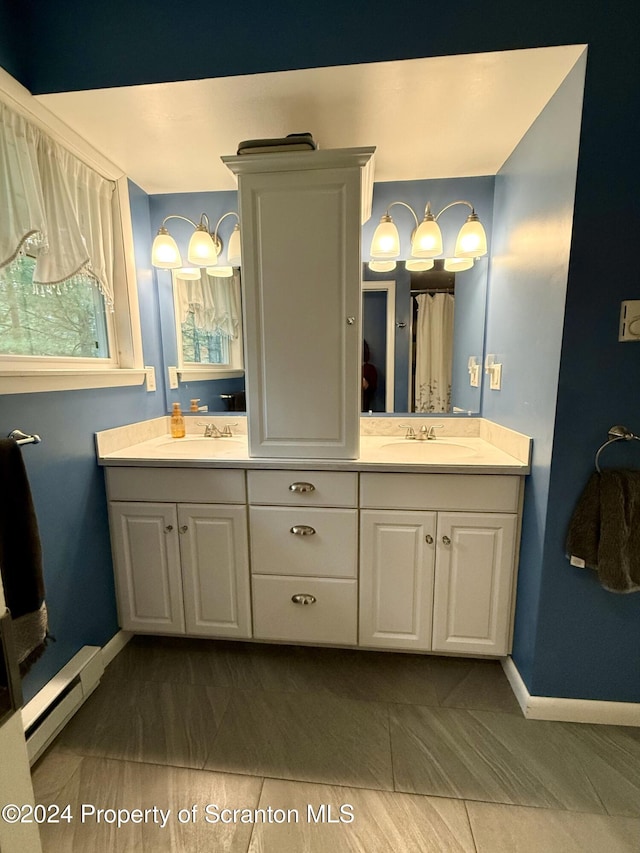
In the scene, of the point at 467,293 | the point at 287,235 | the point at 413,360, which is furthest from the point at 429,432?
the point at 287,235

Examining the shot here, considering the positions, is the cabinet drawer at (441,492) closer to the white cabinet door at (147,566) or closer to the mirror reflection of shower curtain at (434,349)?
the mirror reflection of shower curtain at (434,349)

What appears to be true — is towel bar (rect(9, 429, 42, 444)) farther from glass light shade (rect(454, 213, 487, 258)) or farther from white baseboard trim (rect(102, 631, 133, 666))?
glass light shade (rect(454, 213, 487, 258))

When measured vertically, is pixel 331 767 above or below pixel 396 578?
below

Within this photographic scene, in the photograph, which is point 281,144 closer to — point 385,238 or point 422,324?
point 385,238

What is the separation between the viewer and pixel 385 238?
1.74 meters

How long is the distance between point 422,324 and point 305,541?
1172 mm

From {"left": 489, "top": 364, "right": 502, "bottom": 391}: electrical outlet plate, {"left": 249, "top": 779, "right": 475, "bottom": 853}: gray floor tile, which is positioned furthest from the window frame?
{"left": 489, "top": 364, "right": 502, "bottom": 391}: electrical outlet plate

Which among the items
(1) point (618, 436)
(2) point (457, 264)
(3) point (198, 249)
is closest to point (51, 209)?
(3) point (198, 249)

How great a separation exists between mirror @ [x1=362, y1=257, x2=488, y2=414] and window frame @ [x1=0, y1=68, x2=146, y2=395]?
3.64 feet

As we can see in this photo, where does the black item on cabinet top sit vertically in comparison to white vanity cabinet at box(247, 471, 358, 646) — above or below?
above

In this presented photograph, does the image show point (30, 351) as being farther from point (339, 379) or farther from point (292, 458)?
point (339, 379)

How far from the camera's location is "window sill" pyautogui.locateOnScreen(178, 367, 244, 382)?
6.85 feet

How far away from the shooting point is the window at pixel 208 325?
2029 millimetres

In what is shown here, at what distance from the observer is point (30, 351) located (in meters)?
1.35
